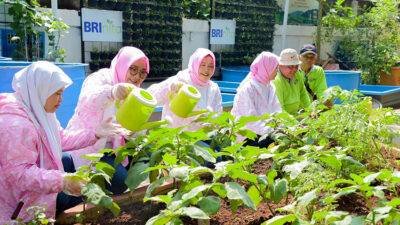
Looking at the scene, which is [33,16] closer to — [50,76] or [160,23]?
[160,23]

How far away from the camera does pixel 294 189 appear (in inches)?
66.1

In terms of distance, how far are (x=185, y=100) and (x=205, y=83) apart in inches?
52.7

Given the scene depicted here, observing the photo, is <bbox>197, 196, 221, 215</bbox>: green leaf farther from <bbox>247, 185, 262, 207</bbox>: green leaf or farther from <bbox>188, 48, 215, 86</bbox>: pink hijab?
<bbox>188, 48, 215, 86</bbox>: pink hijab

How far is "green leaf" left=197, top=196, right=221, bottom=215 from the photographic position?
1392 mm

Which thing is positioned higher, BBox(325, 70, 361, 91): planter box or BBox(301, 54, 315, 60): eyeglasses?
BBox(301, 54, 315, 60): eyeglasses

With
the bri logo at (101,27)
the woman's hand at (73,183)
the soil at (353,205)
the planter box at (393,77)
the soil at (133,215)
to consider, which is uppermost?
the bri logo at (101,27)

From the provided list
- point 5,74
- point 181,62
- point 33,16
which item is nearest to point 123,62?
point 5,74

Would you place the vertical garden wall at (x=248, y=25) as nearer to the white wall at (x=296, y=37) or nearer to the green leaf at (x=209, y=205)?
the white wall at (x=296, y=37)

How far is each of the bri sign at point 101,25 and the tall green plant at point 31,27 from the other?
0.88m

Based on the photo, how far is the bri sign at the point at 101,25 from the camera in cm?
670

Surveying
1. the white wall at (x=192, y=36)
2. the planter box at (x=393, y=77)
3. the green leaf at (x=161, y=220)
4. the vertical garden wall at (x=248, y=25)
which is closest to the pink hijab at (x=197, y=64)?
the green leaf at (x=161, y=220)

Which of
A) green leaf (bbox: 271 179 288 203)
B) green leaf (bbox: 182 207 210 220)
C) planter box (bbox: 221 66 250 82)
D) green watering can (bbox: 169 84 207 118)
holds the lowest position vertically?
planter box (bbox: 221 66 250 82)

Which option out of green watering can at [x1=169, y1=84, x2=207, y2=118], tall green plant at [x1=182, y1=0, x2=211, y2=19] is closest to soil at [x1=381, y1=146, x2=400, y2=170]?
green watering can at [x1=169, y1=84, x2=207, y2=118]

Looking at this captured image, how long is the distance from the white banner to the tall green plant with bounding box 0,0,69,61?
3395 millimetres
